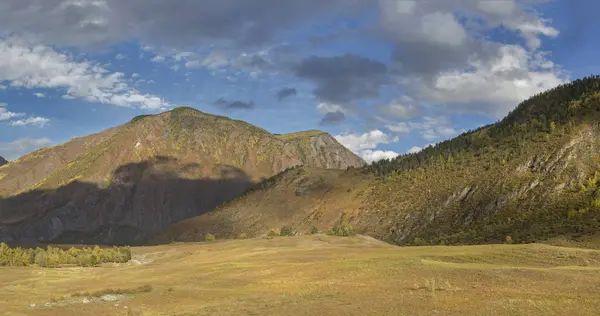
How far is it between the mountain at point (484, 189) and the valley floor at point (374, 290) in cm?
3276

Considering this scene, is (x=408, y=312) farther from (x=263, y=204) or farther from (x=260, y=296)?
(x=263, y=204)

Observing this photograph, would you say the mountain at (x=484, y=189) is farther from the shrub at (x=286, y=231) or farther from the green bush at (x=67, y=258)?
the green bush at (x=67, y=258)

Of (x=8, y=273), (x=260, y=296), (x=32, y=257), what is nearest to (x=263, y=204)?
(x=32, y=257)

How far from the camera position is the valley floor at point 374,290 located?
24.3 metres

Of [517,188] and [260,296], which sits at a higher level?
[517,188]

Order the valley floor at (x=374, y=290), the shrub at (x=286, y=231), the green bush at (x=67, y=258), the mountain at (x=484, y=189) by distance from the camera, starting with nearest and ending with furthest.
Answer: the valley floor at (x=374, y=290)
the mountain at (x=484, y=189)
the green bush at (x=67, y=258)
the shrub at (x=286, y=231)

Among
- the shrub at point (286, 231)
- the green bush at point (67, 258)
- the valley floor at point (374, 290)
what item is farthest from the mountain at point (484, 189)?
the green bush at point (67, 258)

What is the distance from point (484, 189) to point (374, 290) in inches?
3147

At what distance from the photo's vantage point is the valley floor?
24297mm

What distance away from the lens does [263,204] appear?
174375 mm

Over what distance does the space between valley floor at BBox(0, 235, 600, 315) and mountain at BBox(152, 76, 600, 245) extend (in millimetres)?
32760

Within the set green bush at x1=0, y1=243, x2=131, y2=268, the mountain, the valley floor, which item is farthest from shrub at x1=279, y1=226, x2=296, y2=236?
the valley floor

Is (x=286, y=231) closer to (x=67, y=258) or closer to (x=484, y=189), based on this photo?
(x=484, y=189)

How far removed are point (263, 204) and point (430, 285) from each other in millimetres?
146624
